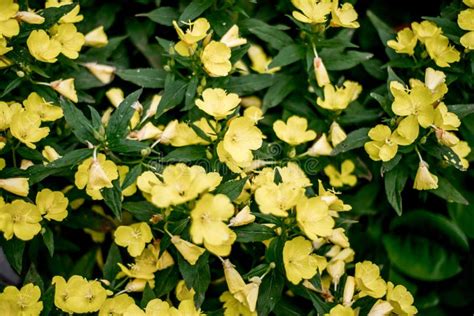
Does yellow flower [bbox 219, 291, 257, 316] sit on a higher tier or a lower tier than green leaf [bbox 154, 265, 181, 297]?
lower

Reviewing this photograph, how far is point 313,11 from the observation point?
225 cm

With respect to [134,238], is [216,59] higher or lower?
higher

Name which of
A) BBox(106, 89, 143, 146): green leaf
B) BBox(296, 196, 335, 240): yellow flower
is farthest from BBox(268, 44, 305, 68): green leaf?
BBox(296, 196, 335, 240): yellow flower

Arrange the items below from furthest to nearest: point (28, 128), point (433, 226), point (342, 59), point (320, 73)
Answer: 1. point (433, 226)
2. point (342, 59)
3. point (320, 73)
4. point (28, 128)

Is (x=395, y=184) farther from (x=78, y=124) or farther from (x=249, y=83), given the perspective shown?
(x=78, y=124)

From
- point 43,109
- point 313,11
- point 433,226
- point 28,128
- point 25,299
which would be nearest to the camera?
point 25,299

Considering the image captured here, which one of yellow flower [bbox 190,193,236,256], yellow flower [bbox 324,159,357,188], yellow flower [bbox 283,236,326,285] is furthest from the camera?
yellow flower [bbox 324,159,357,188]

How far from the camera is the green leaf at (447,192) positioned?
7.50ft

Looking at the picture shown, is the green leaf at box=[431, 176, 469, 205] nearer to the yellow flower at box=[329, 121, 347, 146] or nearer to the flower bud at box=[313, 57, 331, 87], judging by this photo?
the yellow flower at box=[329, 121, 347, 146]

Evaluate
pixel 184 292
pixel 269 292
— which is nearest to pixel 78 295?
pixel 184 292

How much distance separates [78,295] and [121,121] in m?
0.60

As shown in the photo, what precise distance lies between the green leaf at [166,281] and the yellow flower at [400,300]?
745 mm

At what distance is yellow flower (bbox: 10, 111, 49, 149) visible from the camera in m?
2.00

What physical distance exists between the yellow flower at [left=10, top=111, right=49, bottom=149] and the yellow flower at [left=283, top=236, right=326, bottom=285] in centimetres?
92
